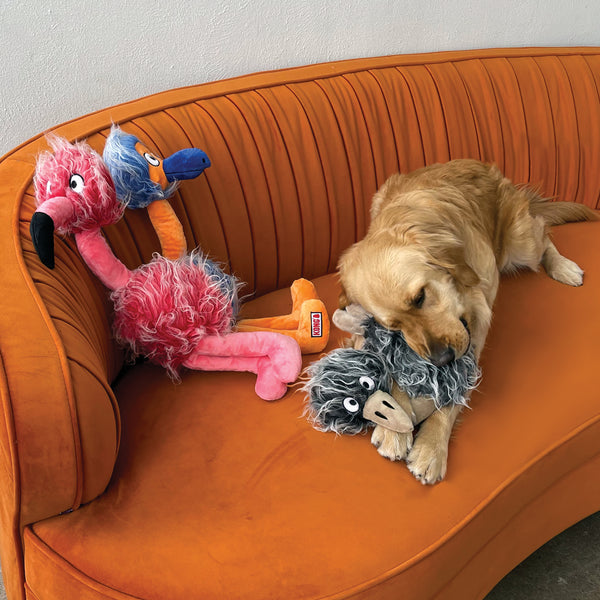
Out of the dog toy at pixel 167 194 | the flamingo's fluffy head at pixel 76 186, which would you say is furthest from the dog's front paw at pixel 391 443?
the flamingo's fluffy head at pixel 76 186

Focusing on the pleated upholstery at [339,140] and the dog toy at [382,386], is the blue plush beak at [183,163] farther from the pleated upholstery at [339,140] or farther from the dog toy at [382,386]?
the dog toy at [382,386]

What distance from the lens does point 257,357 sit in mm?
1645

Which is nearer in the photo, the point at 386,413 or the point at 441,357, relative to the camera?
the point at 386,413

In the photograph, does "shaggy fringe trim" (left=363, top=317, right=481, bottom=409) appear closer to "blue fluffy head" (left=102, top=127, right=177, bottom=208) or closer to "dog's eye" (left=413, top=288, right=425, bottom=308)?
"dog's eye" (left=413, top=288, right=425, bottom=308)

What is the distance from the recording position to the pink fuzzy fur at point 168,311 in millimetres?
1534

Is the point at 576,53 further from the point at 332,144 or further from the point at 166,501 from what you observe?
the point at 166,501

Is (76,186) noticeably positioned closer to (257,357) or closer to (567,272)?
(257,357)

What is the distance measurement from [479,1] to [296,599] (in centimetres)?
256

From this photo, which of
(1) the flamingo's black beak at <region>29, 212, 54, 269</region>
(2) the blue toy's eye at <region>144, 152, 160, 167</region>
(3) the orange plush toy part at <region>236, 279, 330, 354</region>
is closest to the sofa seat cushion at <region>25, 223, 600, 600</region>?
(3) the orange plush toy part at <region>236, 279, 330, 354</region>

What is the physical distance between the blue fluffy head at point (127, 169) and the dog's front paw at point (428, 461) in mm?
954

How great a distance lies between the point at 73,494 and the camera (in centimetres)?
117

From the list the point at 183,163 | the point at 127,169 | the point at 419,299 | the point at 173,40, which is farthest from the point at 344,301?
the point at 173,40

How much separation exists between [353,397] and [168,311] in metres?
0.52

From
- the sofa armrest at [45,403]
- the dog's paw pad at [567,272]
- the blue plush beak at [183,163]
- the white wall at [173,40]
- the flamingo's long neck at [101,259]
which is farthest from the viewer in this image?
the dog's paw pad at [567,272]
